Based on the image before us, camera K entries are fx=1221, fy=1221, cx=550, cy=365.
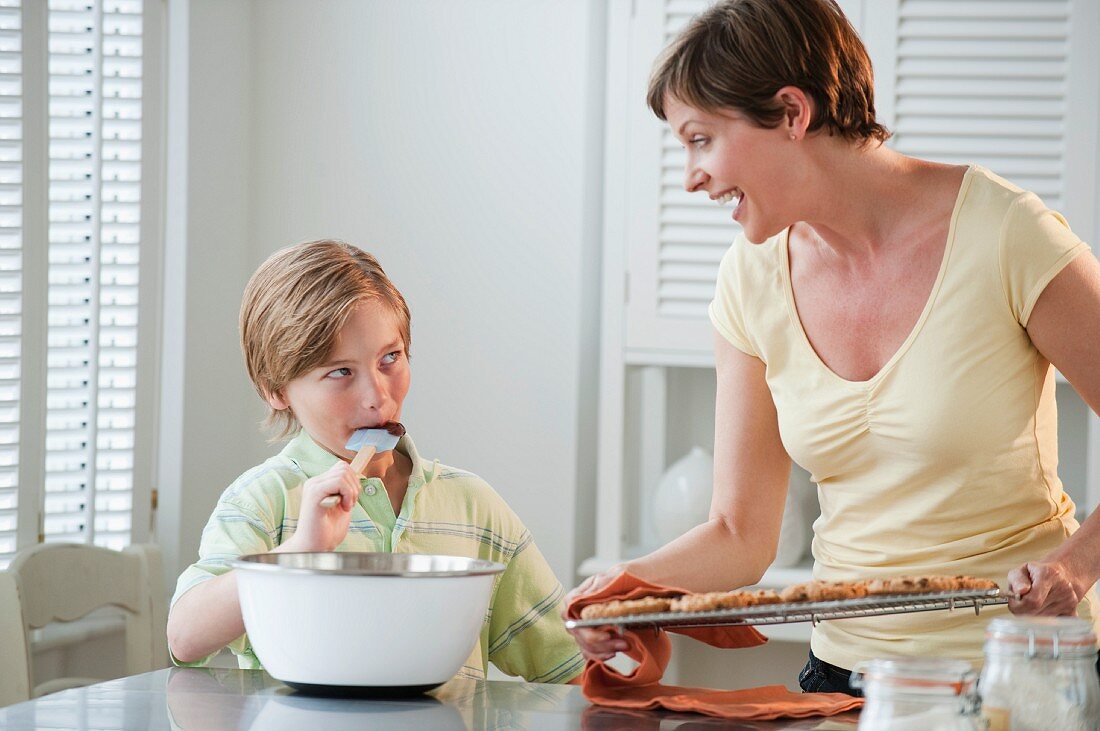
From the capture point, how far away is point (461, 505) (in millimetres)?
1354

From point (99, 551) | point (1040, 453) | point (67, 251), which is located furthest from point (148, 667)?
point (1040, 453)

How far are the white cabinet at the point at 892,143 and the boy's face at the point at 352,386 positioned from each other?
149cm

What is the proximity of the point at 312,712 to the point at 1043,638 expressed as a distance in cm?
55

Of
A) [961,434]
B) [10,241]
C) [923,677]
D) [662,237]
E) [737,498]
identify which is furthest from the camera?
[662,237]

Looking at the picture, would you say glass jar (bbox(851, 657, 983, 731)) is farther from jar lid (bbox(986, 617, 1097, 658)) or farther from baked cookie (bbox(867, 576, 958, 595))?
baked cookie (bbox(867, 576, 958, 595))

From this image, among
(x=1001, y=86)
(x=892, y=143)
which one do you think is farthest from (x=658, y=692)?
(x=1001, y=86)

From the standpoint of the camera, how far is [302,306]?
1.32m

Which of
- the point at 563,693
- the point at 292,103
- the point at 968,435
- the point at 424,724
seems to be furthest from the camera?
the point at 292,103

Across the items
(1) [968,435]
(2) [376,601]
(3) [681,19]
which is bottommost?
(2) [376,601]

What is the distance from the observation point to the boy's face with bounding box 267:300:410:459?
130cm

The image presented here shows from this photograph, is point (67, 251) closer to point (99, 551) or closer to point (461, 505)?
point (99, 551)

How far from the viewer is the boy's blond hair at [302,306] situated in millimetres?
1307

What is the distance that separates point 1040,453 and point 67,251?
6.10 ft

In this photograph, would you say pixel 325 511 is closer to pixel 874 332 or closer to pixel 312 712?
pixel 312 712
